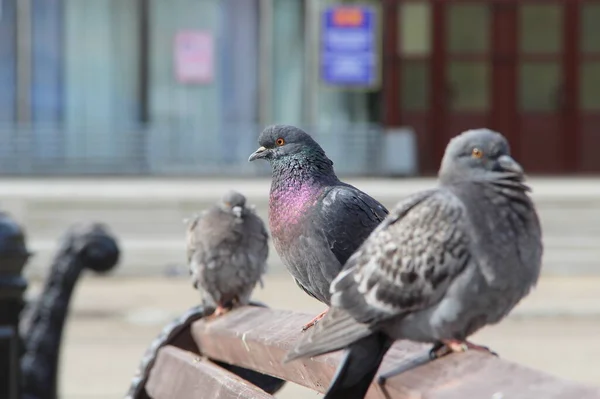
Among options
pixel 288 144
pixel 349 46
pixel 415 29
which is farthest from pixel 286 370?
pixel 415 29

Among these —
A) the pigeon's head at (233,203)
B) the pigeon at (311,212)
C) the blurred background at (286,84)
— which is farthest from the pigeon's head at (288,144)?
the blurred background at (286,84)

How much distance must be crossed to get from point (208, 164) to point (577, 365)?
545 inches

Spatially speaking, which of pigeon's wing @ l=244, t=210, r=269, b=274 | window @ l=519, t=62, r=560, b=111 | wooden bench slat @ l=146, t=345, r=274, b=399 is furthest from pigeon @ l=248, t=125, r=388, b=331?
window @ l=519, t=62, r=560, b=111

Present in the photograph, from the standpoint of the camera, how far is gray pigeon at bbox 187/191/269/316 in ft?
10.5

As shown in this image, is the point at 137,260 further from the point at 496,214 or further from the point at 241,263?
the point at 496,214

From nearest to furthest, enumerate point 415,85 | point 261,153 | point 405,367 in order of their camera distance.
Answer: point 405,367, point 261,153, point 415,85

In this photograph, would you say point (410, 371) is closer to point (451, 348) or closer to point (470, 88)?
point (451, 348)

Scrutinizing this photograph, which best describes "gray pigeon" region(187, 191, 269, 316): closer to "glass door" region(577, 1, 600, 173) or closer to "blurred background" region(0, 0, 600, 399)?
"blurred background" region(0, 0, 600, 399)

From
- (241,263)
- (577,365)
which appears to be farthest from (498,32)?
(241,263)

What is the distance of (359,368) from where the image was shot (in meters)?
1.54

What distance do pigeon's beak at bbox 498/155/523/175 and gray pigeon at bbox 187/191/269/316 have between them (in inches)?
65.2

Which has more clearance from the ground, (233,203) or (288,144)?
(288,144)

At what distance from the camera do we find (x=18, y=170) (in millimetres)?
23016

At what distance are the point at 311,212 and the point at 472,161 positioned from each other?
1.00 meters
